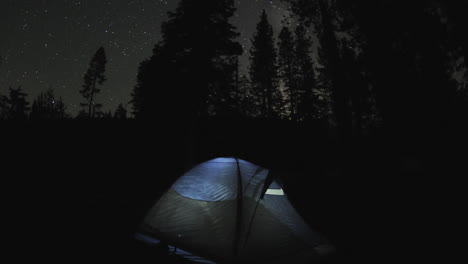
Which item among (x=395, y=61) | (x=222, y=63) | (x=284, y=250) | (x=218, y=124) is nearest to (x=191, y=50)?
(x=222, y=63)

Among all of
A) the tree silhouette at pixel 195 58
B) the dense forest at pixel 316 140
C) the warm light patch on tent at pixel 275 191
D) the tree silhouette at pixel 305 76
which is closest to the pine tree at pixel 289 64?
the tree silhouette at pixel 305 76

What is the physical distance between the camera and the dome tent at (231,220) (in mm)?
3844

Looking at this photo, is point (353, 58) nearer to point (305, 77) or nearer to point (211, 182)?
point (305, 77)

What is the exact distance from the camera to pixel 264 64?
26609 millimetres

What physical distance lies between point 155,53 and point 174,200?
1379 cm

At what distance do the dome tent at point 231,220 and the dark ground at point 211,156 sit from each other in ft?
2.22

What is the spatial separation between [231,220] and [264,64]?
25137 millimetres

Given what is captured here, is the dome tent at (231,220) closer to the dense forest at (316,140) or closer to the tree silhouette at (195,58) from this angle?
the dense forest at (316,140)

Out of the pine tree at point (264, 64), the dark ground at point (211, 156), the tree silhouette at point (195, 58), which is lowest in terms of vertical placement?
the dark ground at point (211, 156)

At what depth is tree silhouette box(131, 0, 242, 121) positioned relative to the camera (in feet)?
39.3

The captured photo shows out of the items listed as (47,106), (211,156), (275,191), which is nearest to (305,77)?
(211,156)

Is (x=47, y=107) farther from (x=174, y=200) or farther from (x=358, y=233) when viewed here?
(x=358, y=233)

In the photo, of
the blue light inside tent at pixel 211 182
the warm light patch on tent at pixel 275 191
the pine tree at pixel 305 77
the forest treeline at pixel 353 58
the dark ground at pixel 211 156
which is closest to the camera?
the blue light inside tent at pixel 211 182

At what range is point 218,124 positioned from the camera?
1738 cm
